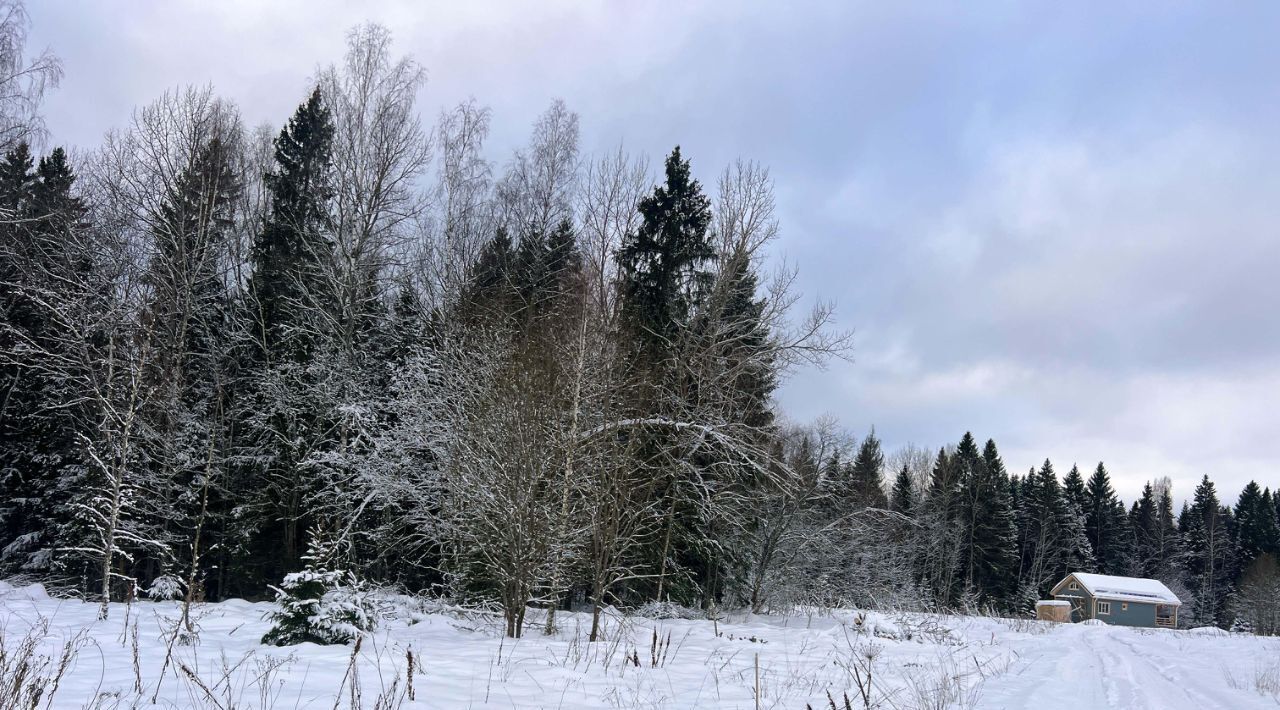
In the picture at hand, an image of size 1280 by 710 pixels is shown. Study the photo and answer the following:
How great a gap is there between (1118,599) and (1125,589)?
1370 millimetres

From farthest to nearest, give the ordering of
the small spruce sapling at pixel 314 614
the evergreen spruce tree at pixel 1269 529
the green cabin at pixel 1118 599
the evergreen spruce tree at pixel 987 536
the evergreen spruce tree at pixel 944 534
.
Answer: the evergreen spruce tree at pixel 1269 529 < the green cabin at pixel 1118 599 < the evergreen spruce tree at pixel 987 536 < the evergreen spruce tree at pixel 944 534 < the small spruce sapling at pixel 314 614

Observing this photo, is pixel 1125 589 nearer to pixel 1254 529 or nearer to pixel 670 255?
pixel 1254 529

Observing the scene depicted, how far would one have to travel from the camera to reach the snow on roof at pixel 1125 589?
159 ft

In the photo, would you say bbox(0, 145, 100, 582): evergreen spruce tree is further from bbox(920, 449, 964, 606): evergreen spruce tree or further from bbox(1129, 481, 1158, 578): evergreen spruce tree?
bbox(1129, 481, 1158, 578): evergreen spruce tree

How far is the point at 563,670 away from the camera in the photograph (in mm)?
6988

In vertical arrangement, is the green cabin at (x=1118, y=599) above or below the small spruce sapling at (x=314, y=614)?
below

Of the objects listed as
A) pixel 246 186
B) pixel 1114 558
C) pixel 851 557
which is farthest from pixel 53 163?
pixel 1114 558

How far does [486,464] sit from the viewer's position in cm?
961

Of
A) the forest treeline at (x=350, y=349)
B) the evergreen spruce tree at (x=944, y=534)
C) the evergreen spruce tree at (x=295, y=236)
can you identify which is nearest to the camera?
the forest treeline at (x=350, y=349)

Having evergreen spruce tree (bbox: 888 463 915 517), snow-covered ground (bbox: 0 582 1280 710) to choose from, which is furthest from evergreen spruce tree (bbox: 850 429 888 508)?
snow-covered ground (bbox: 0 582 1280 710)

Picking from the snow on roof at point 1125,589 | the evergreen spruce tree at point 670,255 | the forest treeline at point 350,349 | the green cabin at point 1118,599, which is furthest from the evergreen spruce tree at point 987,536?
the evergreen spruce tree at point 670,255

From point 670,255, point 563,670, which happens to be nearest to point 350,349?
point 670,255

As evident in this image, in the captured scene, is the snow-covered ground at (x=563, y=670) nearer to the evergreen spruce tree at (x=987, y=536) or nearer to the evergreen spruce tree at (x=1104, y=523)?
the evergreen spruce tree at (x=987, y=536)

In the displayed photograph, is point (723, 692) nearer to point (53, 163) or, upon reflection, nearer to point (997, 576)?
point (53, 163)
